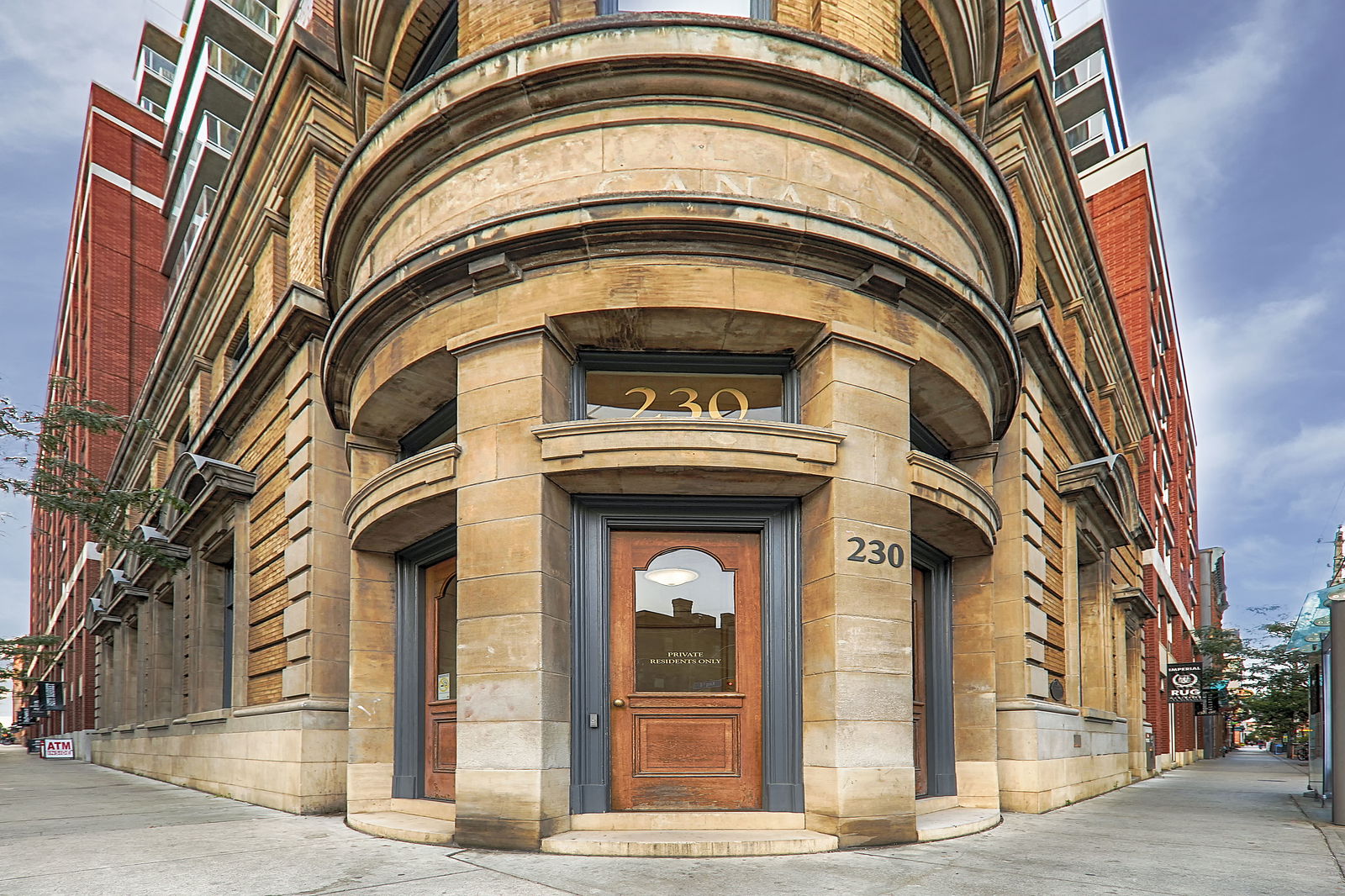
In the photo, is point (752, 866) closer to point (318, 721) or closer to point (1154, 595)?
point (318, 721)

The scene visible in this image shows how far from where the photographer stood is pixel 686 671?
32.2ft

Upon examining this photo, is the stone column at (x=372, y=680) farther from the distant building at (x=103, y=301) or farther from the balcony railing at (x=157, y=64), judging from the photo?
the balcony railing at (x=157, y=64)

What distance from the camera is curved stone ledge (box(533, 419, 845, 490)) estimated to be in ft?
30.1

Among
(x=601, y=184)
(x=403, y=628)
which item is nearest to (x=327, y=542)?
(x=403, y=628)

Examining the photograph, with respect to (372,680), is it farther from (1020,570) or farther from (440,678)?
(1020,570)

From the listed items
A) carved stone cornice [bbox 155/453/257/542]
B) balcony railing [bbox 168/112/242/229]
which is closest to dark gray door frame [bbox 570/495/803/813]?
carved stone cornice [bbox 155/453/257/542]

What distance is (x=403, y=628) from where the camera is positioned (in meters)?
12.1

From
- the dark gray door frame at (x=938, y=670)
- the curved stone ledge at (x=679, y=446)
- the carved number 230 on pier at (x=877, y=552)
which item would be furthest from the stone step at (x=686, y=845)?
the dark gray door frame at (x=938, y=670)

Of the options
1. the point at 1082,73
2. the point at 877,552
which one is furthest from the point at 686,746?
the point at 1082,73

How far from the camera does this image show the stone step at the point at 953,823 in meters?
9.54

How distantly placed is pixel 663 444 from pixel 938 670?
216 inches

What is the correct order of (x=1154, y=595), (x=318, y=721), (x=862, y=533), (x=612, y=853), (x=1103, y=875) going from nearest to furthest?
(x=1103, y=875), (x=612, y=853), (x=862, y=533), (x=318, y=721), (x=1154, y=595)

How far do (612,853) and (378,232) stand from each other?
788 cm

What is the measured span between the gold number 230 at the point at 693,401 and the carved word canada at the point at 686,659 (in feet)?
8.12
